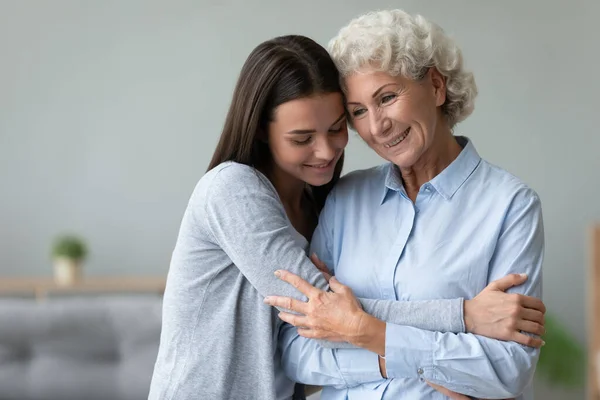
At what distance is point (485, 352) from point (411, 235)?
1.03ft

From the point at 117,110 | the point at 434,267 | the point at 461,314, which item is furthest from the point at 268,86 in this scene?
the point at 117,110

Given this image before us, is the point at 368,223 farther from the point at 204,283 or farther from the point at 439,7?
the point at 439,7

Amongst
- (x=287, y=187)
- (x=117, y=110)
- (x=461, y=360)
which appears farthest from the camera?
(x=117, y=110)

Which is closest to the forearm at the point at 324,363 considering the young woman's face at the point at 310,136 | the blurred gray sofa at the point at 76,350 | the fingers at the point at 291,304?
the fingers at the point at 291,304

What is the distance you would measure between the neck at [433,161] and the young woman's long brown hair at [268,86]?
0.83ft

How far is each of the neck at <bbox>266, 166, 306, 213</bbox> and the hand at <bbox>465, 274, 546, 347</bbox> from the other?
523 mm

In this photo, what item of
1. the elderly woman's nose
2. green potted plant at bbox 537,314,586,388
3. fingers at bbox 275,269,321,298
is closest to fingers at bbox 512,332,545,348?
fingers at bbox 275,269,321,298

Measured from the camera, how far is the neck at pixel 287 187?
1.89 metres

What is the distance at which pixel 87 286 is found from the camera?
4.08m

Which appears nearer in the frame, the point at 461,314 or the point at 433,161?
the point at 461,314

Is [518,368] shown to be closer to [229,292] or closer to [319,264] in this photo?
[319,264]

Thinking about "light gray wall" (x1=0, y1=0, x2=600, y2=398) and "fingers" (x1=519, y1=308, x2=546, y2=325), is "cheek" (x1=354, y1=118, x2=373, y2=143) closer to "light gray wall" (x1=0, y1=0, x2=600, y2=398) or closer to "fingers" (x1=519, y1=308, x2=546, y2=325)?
"fingers" (x1=519, y1=308, x2=546, y2=325)

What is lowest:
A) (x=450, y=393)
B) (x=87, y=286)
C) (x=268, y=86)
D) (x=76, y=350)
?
(x=87, y=286)

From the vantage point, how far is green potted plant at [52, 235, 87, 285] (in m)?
4.11
